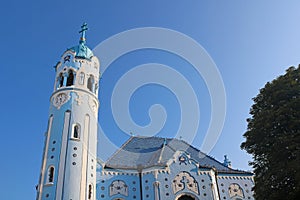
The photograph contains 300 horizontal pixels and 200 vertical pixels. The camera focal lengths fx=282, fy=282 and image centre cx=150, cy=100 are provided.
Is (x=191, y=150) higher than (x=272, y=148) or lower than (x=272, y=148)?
higher

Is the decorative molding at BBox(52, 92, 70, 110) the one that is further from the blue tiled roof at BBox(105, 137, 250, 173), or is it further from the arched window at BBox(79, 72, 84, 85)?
the blue tiled roof at BBox(105, 137, 250, 173)

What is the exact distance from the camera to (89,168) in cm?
2208

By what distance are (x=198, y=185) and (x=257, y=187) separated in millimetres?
Result: 9985

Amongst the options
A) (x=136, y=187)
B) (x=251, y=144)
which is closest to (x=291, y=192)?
(x=251, y=144)

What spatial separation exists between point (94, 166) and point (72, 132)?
327cm

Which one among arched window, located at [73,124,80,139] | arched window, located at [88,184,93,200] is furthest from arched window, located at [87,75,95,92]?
arched window, located at [88,184,93,200]

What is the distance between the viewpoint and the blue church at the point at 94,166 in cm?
2092

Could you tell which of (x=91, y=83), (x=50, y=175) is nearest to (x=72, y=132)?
(x=50, y=175)

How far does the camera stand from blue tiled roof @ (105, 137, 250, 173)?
83.1 ft

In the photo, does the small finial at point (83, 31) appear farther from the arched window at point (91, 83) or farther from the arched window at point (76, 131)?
the arched window at point (76, 131)

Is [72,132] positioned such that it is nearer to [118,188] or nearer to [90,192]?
[90,192]

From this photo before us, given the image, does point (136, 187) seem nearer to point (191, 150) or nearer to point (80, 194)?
point (80, 194)

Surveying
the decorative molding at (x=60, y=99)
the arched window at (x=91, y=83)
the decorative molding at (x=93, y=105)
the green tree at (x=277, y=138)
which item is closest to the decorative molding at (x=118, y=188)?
the decorative molding at (x=93, y=105)

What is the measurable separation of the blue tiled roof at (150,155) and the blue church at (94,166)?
0.29 ft
